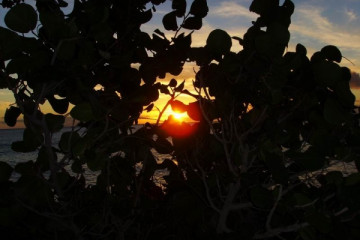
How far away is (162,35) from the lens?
2408mm

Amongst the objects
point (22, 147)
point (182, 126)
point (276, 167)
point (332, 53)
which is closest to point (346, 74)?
point (332, 53)

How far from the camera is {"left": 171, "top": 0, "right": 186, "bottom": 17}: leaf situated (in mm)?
2363

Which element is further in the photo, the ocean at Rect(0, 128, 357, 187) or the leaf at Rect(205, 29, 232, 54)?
the ocean at Rect(0, 128, 357, 187)

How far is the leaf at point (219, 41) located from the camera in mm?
1993

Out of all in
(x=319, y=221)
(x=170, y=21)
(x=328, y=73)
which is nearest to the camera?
(x=328, y=73)

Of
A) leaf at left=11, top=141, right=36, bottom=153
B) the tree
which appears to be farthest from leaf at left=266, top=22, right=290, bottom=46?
leaf at left=11, top=141, right=36, bottom=153

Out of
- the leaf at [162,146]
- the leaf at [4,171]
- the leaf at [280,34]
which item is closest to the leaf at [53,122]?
the leaf at [4,171]

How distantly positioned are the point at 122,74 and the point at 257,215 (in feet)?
5.38

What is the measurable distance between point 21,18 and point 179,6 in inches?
43.1

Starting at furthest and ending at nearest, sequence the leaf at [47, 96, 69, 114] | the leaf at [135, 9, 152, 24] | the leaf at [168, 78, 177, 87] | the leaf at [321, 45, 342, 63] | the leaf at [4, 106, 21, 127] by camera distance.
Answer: the leaf at [168, 78, 177, 87] → the leaf at [135, 9, 152, 24] → the leaf at [47, 96, 69, 114] → the leaf at [4, 106, 21, 127] → the leaf at [321, 45, 342, 63]

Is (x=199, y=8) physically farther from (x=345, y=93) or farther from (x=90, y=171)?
(x=90, y=171)

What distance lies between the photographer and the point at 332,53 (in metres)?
1.84

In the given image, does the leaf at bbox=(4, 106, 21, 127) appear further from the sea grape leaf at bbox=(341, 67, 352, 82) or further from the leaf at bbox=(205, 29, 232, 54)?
the sea grape leaf at bbox=(341, 67, 352, 82)

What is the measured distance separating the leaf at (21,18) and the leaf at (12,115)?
62cm
